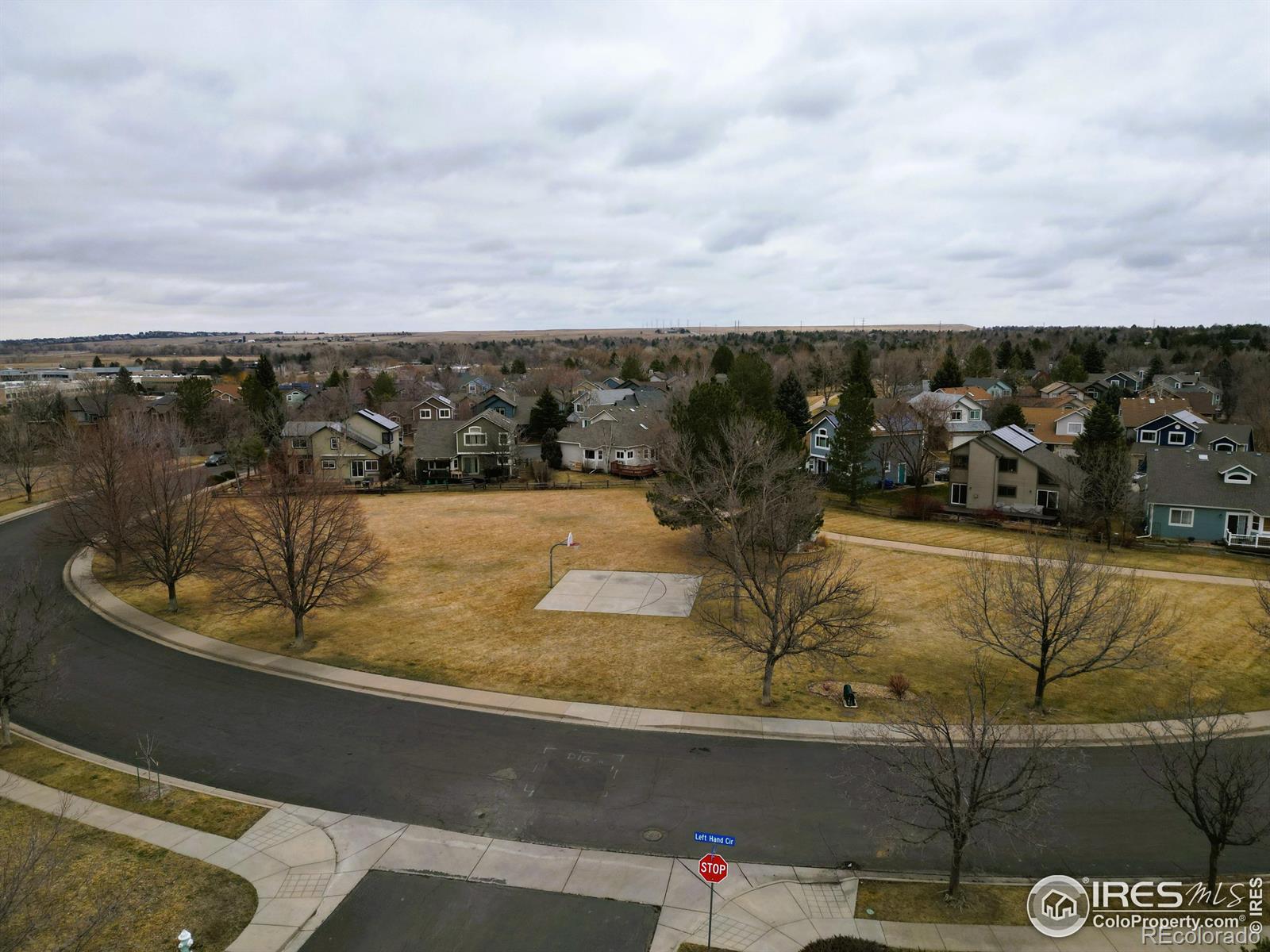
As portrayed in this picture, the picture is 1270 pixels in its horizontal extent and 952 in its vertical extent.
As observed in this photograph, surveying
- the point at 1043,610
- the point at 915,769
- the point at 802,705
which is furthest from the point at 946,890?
the point at 1043,610

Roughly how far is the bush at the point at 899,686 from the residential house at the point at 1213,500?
105ft

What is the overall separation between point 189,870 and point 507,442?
55.5 metres

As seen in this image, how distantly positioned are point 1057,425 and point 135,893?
77099mm

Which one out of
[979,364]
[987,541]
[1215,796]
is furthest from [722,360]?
[1215,796]

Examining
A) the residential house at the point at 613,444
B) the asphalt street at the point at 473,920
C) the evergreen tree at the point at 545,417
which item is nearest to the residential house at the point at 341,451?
the evergreen tree at the point at 545,417

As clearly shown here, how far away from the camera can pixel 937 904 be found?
47.2ft

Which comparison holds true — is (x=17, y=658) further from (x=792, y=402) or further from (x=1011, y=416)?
(x=1011, y=416)

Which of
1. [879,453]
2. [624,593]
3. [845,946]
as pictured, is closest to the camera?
[845,946]

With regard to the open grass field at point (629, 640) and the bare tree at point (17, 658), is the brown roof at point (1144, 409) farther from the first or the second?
the bare tree at point (17, 658)

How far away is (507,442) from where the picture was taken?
69.6m

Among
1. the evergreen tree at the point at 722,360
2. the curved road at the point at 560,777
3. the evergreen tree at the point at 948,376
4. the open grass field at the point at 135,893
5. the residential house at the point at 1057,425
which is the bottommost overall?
the curved road at the point at 560,777

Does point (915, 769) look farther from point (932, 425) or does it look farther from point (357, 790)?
point (932, 425)

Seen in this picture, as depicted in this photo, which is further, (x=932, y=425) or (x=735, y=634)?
(x=932, y=425)

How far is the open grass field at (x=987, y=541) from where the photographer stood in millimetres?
39219
